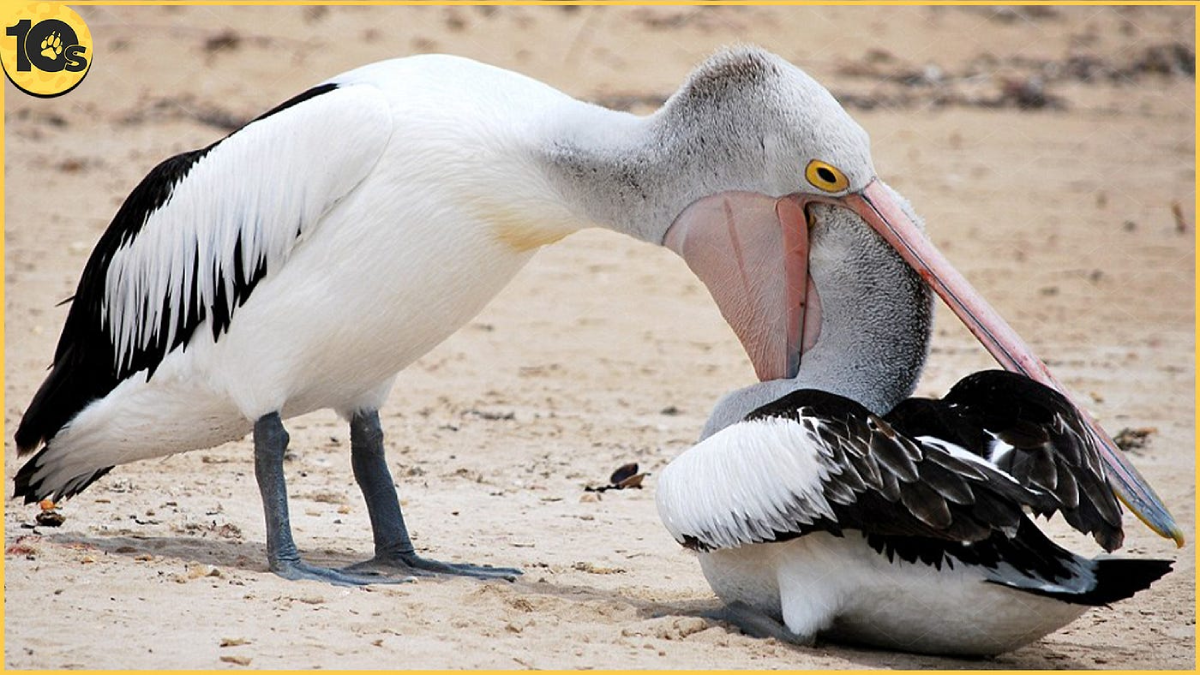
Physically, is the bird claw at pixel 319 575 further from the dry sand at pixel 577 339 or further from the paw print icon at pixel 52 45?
the paw print icon at pixel 52 45

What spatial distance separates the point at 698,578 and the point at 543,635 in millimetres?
1046

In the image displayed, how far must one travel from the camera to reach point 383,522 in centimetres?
500

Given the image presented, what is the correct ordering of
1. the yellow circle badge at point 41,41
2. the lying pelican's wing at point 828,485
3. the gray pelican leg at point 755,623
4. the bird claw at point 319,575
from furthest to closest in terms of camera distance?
the yellow circle badge at point 41,41, the bird claw at point 319,575, the gray pelican leg at point 755,623, the lying pelican's wing at point 828,485

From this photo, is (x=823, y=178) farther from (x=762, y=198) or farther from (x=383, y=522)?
(x=383, y=522)

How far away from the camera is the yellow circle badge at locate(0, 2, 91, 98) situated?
5.98 m

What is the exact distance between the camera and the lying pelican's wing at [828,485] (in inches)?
147

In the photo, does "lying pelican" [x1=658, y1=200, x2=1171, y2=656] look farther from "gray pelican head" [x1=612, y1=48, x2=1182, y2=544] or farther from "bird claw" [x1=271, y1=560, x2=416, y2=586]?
"bird claw" [x1=271, y1=560, x2=416, y2=586]

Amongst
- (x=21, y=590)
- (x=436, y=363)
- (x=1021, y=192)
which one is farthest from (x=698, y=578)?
(x=1021, y=192)

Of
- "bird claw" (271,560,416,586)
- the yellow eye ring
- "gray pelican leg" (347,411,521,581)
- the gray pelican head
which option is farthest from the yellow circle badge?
the yellow eye ring

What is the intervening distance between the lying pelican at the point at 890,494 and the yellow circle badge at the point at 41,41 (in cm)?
298

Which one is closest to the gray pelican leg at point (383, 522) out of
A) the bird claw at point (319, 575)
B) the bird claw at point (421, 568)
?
the bird claw at point (421, 568)

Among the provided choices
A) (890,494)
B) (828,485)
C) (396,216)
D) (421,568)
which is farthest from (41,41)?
Answer: (890,494)

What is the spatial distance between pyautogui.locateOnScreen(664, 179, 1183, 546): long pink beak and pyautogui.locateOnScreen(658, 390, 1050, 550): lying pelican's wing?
32 cm

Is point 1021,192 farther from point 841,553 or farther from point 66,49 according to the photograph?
point 841,553
